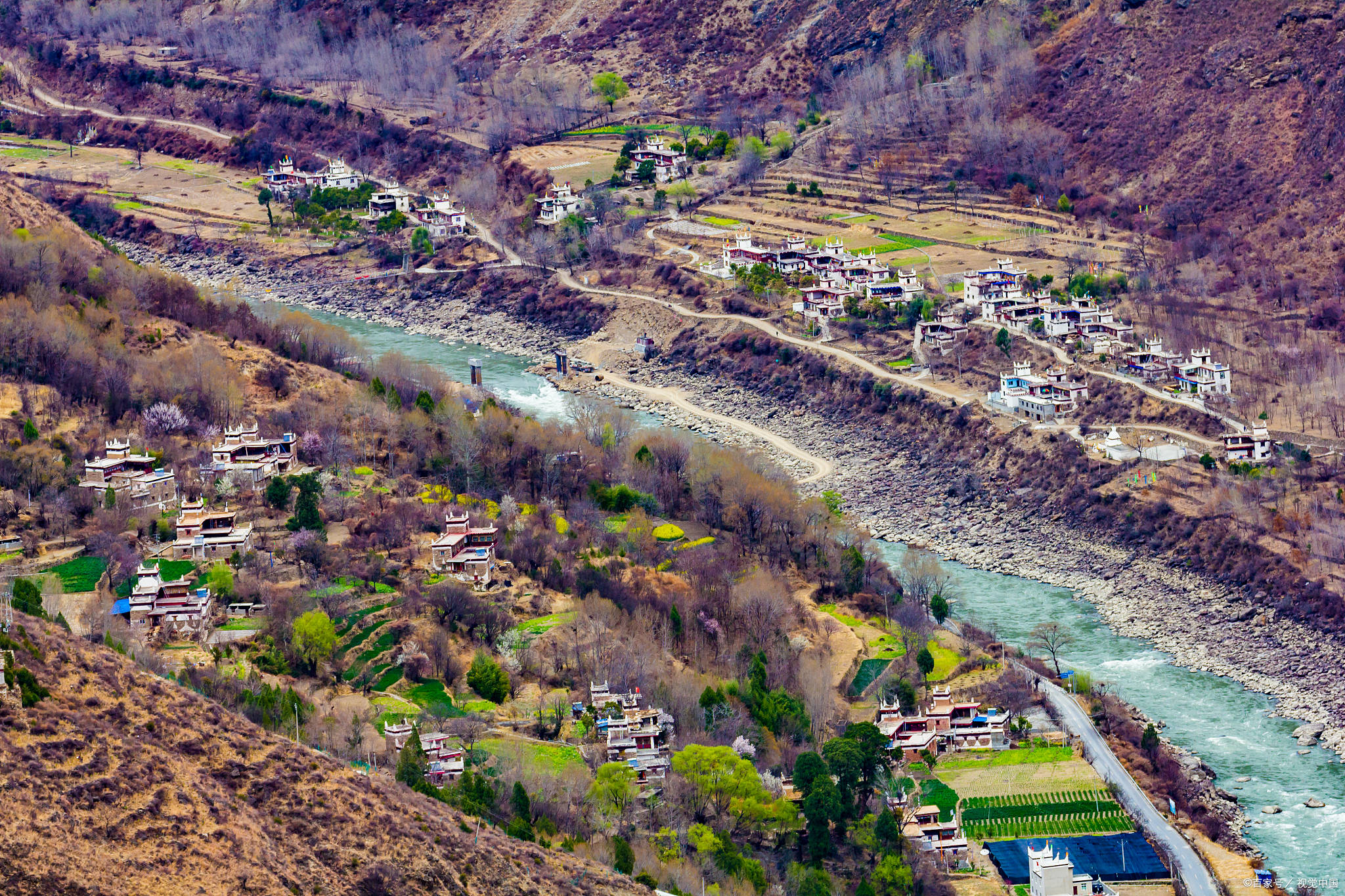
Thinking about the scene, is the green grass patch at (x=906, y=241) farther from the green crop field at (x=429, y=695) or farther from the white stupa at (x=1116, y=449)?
the green crop field at (x=429, y=695)

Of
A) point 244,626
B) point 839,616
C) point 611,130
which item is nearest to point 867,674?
point 839,616

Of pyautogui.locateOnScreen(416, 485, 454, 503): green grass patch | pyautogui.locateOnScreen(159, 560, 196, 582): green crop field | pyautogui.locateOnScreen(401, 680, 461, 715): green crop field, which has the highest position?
pyautogui.locateOnScreen(159, 560, 196, 582): green crop field

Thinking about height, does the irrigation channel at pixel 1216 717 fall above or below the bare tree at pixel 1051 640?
below

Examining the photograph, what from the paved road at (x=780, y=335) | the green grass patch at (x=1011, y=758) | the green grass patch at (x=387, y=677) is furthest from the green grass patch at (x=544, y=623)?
the paved road at (x=780, y=335)

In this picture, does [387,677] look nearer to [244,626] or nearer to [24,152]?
[244,626]

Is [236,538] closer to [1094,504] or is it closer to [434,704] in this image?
[434,704]

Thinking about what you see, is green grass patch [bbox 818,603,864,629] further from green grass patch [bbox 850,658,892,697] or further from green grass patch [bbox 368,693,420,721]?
green grass patch [bbox 368,693,420,721]

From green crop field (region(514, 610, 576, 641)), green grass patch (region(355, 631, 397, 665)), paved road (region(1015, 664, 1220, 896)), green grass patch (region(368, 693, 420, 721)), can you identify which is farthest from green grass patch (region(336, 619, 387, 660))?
paved road (region(1015, 664, 1220, 896))
